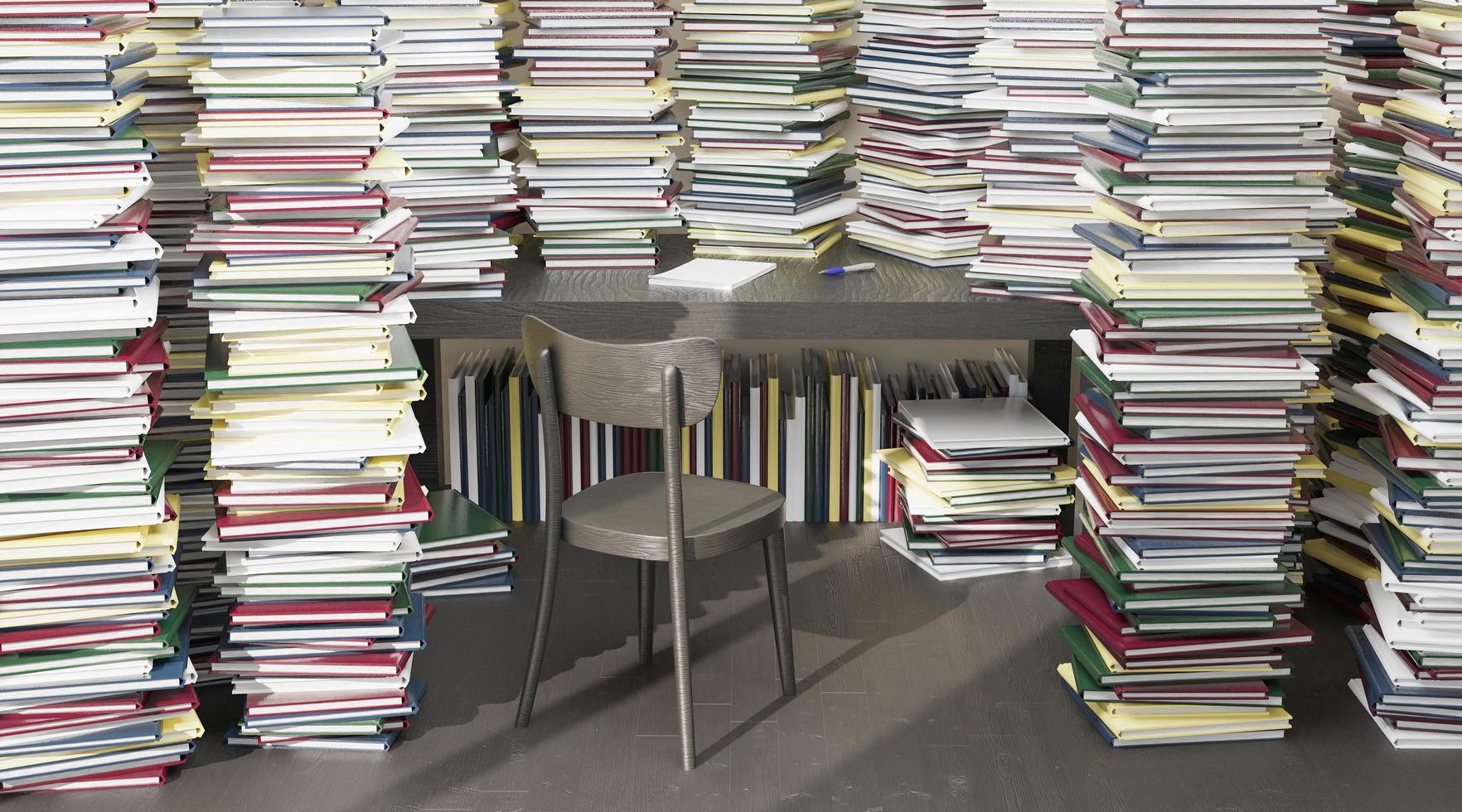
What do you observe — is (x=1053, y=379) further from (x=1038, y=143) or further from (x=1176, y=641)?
(x=1176, y=641)

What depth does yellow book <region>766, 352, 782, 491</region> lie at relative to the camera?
14.6ft

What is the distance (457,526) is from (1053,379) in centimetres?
171

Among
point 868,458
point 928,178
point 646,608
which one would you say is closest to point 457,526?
point 646,608

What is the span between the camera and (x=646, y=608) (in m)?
3.48

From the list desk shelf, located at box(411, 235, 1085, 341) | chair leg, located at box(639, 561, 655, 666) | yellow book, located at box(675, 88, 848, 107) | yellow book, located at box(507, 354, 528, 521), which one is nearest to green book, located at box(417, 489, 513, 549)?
yellow book, located at box(507, 354, 528, 521)

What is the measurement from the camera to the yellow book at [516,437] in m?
4.45

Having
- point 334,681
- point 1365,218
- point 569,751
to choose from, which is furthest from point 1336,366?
point 334,681

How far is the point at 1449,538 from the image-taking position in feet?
10.1

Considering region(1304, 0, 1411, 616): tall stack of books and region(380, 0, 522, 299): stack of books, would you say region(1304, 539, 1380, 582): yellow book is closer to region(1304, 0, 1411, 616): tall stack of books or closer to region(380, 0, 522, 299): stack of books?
region(1304, 0, 1411, 616): tall stack of books

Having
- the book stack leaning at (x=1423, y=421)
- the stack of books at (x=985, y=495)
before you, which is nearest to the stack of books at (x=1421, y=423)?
the book stack leaning at (x=1423, y=421)

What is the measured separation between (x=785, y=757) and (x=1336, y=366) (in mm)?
1703

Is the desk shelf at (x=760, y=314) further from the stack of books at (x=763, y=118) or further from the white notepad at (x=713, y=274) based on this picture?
the stack of books at (x=763, y=118)

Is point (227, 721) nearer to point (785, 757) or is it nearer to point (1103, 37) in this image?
point (785, 757)

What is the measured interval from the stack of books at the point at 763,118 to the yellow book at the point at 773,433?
1.29ft
